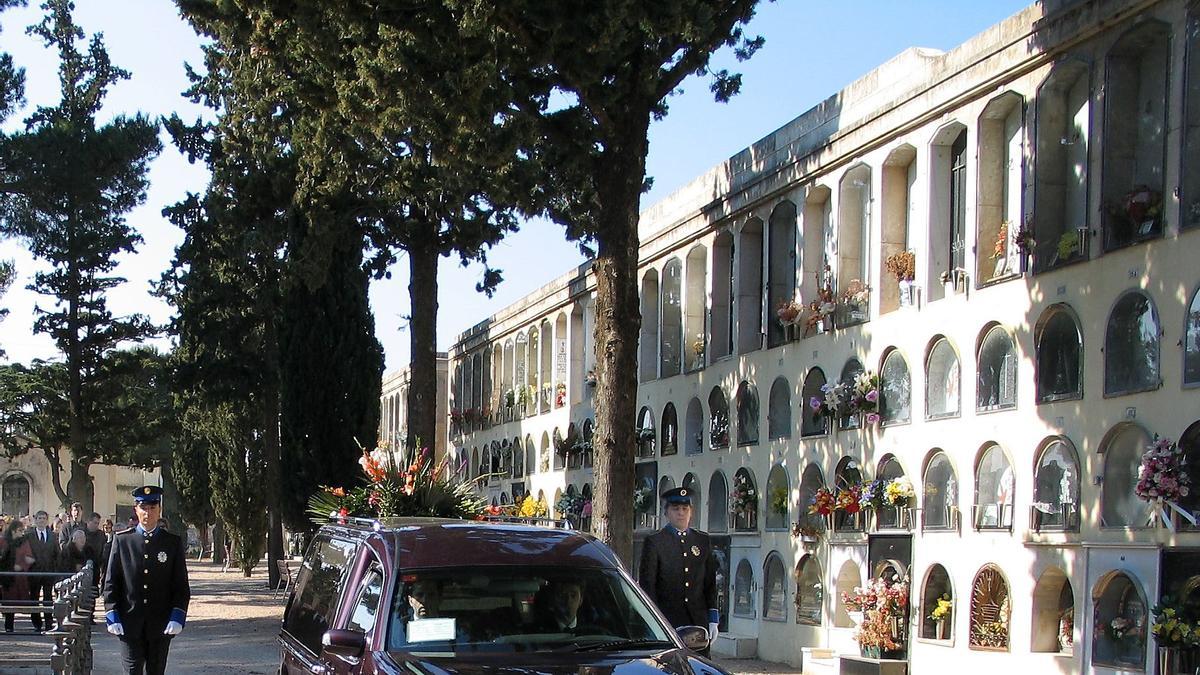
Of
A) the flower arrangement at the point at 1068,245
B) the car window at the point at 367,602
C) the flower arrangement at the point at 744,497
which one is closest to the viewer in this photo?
the car window at the point at 367,602

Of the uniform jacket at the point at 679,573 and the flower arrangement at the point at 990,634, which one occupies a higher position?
the uniform jacket at the point at 679,573

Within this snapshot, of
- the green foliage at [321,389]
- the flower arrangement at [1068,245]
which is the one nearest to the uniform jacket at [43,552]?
the green foliage at [321,389]

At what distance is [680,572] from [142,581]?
3582mm

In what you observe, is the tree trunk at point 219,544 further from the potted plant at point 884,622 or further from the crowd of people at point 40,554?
the potted plant at point 884,622

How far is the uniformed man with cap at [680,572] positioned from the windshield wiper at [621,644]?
2.90m

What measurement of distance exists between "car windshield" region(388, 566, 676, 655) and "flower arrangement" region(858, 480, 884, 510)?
32.4 ft

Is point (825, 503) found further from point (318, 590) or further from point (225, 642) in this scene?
point (318, 590)

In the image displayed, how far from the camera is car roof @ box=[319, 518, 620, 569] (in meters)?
7.00

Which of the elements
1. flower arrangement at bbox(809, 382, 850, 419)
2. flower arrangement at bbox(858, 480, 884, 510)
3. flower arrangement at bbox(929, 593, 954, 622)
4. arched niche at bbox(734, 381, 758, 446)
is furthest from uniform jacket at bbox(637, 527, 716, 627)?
arched niche at bbox(734, 381, 758, 446)

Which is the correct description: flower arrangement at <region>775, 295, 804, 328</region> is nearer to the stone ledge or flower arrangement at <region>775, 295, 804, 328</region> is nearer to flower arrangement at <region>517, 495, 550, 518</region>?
the stone ledge

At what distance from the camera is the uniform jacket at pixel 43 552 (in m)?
22.8

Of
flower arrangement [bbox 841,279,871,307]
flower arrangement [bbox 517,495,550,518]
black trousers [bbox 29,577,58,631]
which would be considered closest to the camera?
flower arrangement [bbox 841,279,871,307]

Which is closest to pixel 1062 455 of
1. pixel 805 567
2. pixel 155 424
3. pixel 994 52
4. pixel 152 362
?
pixel 994 52

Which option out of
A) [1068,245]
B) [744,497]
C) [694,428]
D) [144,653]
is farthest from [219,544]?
[144,653]
